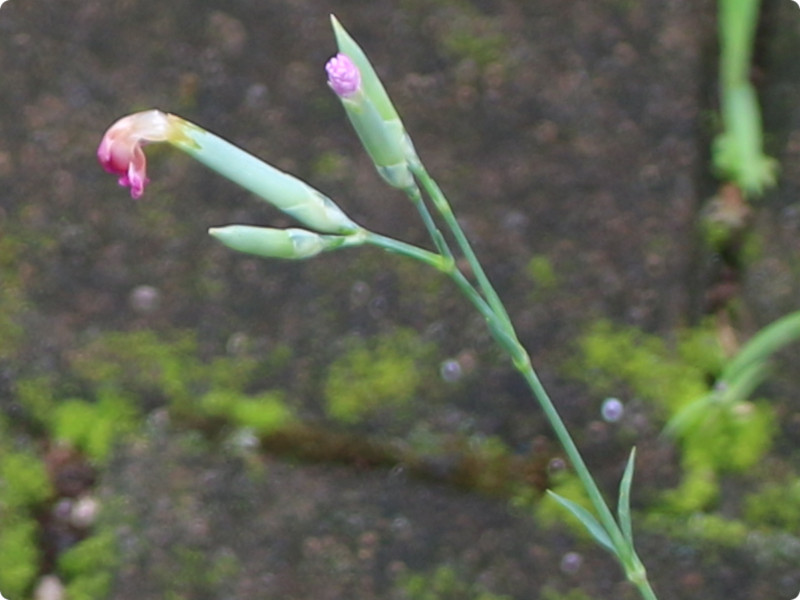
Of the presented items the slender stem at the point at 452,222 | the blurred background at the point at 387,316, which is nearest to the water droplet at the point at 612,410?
the blurred background at the point at 387,316

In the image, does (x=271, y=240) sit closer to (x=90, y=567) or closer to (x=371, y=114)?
(x=371, y=114)

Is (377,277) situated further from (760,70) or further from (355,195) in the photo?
(760,70)

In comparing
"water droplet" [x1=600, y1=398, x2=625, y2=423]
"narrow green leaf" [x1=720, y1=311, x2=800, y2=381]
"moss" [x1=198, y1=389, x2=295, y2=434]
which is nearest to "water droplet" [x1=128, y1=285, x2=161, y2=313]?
"moss" [x1=198, y1=389, x2=295, y2=434]

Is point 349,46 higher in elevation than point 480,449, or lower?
higher

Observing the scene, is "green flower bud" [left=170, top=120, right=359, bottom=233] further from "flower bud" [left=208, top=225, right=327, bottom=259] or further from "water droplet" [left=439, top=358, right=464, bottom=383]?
"water droplet" [left=439, top=358, right=464, bottom=383]

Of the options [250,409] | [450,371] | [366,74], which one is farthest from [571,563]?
[366,74]

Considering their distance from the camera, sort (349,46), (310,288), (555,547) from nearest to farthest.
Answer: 1. (349,46)
2. (555,547)
3. (310,288)

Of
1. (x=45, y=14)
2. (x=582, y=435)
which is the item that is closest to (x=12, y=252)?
(x=45, y=14)
